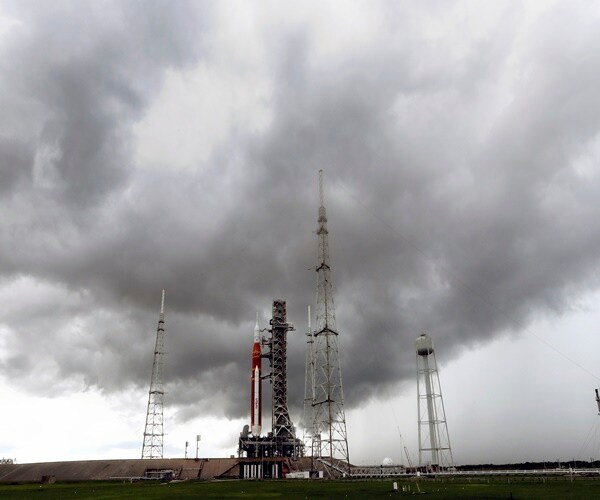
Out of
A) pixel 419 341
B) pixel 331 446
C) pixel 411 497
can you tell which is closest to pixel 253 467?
pixel 331 446

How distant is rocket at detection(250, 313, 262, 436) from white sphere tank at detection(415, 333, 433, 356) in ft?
195

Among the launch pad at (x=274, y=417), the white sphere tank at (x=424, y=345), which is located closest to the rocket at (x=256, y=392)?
the launch pad at (x=274, y=417)

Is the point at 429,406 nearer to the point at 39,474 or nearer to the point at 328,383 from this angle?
the point at 328,383

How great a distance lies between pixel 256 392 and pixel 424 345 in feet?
207

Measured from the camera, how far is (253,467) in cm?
15975

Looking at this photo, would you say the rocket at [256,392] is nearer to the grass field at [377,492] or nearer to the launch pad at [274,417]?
the launch pad at [274,417]

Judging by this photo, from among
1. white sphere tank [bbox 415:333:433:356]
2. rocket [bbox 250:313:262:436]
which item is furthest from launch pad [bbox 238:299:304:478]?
white sphere tank [bbox 415:333:433:356]

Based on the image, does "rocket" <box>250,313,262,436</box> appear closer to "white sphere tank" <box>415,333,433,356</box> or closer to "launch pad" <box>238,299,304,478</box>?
"launch pad" <box>238,299,304,478</box>

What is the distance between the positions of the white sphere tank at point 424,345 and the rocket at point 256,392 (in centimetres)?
5931

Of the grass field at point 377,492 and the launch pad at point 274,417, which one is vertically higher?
the launch pad at point 274,417

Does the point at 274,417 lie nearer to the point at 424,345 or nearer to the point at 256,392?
the point at 256,392

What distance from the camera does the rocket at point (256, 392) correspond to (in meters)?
174

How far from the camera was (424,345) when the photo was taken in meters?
145

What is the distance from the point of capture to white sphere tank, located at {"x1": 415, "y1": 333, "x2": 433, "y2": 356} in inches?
5669
